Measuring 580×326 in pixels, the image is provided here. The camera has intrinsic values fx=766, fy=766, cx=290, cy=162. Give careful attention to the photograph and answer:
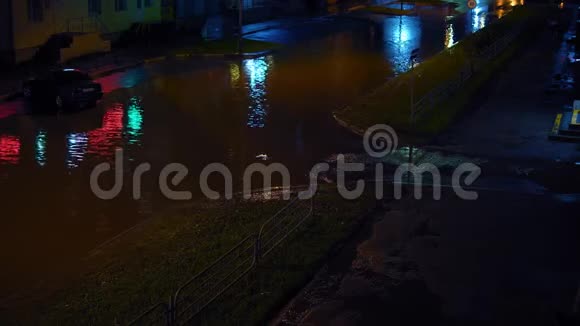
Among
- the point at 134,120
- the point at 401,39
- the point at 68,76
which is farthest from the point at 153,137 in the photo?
the point at 401,39

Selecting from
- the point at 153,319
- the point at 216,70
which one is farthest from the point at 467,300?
the point at 216,70

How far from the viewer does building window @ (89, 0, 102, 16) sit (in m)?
39.6

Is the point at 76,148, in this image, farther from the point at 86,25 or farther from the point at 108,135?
the point at 86,25

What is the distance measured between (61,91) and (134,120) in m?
3.29

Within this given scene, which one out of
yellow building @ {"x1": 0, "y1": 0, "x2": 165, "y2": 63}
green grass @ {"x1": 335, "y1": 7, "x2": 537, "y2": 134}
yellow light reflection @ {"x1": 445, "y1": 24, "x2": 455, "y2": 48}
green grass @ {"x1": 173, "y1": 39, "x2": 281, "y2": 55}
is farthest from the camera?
yellow light reflection @ {"x1": 445, "y1": 24, "x2": 455, "y2": 48}

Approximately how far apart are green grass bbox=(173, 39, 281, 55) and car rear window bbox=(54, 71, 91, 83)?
1274 cm

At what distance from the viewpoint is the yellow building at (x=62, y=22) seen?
33.2 metres

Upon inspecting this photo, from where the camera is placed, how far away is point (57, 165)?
18.8 metres

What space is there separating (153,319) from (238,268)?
2127 millimetres

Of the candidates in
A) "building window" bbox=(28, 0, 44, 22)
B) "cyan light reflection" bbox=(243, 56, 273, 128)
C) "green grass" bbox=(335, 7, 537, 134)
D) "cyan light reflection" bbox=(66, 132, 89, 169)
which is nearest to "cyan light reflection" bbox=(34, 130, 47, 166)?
"cyan light reflection" bbox=(66, 132, 89, 169)

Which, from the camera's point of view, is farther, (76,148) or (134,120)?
(134,120)

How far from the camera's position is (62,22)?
37.3 meters

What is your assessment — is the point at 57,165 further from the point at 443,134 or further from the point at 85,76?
the point at 443,134

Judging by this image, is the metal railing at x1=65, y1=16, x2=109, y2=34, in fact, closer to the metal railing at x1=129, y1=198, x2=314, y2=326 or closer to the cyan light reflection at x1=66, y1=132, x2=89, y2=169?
the cyan light reflection at x1=66, y1=132, x2=89, y2=169
